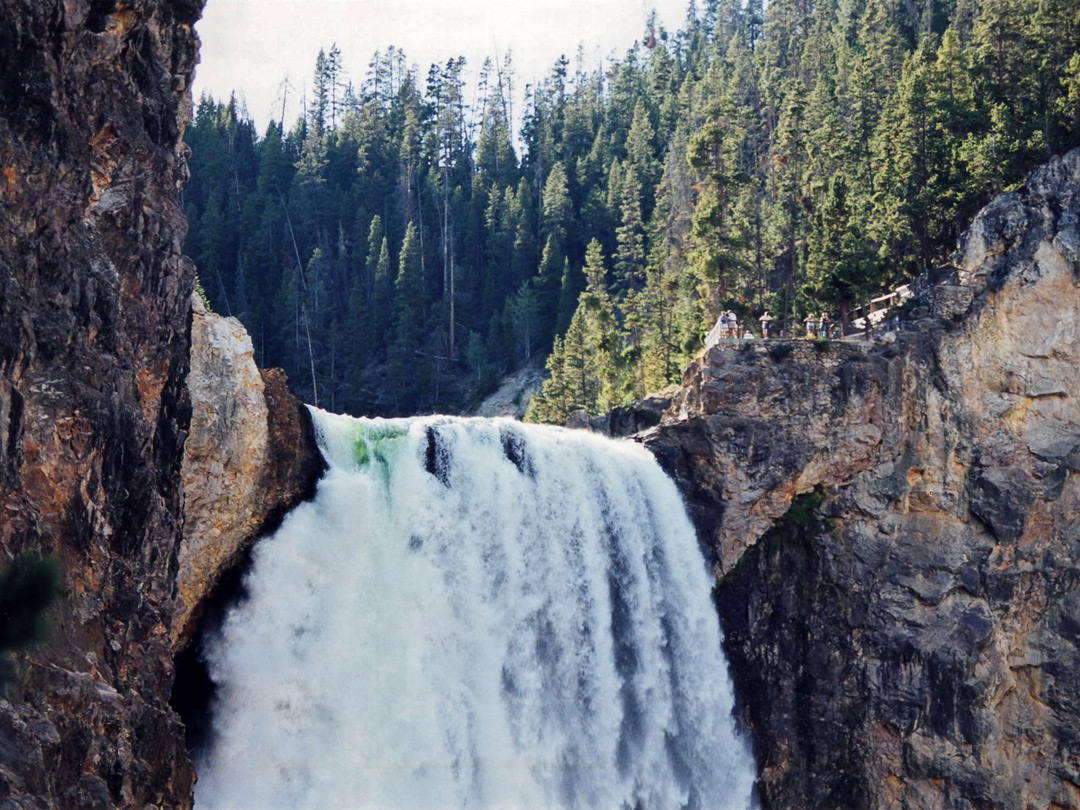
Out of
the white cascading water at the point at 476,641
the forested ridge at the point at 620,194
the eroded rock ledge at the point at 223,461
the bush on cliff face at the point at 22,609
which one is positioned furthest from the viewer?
the forested ridge at the point at 620,194

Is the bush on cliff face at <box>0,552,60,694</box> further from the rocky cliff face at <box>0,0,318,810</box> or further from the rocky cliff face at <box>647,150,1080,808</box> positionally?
the rocky cliff face at <box>647,150,1080,808</box>

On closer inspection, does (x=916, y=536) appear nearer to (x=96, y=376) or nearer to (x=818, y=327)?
(x=818, y=327)

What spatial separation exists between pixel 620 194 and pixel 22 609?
→ 80622 millimetres

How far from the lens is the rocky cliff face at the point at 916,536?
4350cm

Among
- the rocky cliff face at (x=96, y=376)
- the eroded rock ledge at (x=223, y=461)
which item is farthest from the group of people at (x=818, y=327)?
the rocky cliff face at (x=96, y=376)

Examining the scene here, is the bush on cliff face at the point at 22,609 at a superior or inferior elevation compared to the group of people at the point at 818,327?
inferior

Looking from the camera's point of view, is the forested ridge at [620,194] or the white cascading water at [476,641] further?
the forested ridge at [620,194]

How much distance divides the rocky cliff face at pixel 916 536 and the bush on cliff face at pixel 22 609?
27.2 metres

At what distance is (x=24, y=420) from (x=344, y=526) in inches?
611

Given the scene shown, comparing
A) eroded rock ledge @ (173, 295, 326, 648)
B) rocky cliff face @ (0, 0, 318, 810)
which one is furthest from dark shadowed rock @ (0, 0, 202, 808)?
eroded rock ledge @ (173, 295, 326, 648)

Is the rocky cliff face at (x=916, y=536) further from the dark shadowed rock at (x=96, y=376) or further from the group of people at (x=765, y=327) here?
the dark shadowed rock at (x=96, y=376)

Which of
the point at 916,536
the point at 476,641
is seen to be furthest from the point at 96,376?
the point at 916,536

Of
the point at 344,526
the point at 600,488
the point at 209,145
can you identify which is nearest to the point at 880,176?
the point at 600,488

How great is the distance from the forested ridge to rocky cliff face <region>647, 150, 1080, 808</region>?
22.5 feet
